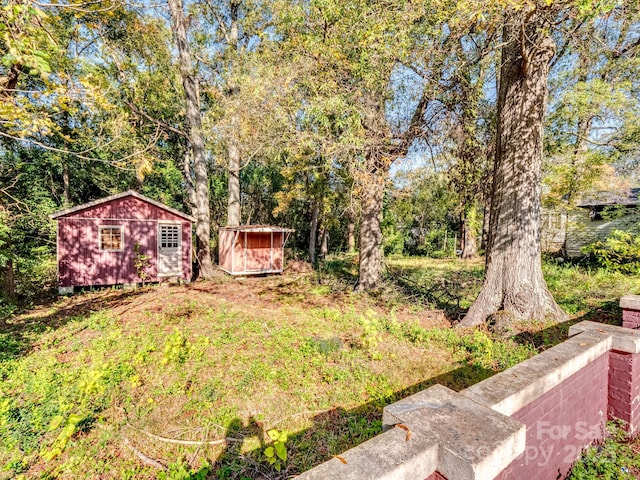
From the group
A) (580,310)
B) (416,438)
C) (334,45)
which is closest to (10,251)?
(334,45)

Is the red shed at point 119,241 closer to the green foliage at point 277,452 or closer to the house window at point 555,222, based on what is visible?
the green foliage at point 277,452

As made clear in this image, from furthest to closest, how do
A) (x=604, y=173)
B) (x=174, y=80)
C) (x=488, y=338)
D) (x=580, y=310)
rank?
(x=174, y=80) → (x=604, y=173) → (x=580, y=310) → (x=488, y=338)

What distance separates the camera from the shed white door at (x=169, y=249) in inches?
453

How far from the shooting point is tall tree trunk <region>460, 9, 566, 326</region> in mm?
5160

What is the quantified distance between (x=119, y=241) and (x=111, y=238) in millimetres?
258

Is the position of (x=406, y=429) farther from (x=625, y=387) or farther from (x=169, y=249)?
(x=169, y=249)

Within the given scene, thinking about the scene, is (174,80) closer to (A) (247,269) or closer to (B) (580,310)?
(A) (247,269)

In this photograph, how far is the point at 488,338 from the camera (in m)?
5.05

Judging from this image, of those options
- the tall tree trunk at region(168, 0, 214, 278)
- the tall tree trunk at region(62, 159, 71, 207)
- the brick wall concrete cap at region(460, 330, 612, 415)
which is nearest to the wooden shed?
the tall tree trunk at region(168, 0, 214, 278)

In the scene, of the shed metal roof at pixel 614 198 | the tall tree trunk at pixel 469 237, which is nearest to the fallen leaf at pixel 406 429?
the shed metal roof at pixel 614 198

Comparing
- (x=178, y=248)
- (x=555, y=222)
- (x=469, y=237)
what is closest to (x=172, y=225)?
(x=178, y=248)

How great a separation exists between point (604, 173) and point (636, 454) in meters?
10.6

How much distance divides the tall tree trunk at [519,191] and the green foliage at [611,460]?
7.89 ft

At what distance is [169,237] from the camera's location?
1171 centimetres
